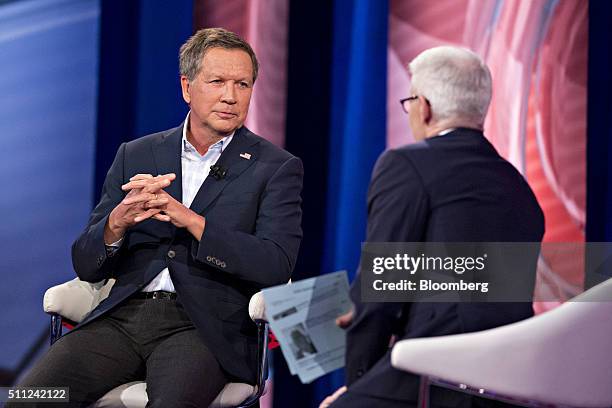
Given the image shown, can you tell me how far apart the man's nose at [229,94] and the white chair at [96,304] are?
27.5 inches

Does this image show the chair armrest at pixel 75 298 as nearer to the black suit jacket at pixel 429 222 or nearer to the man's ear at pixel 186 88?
the man's ear at pixel 186 88

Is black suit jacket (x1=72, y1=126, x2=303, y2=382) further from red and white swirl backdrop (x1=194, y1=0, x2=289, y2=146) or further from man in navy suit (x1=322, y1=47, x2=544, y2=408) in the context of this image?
red and white swirl backdrop (x1=194, y1=0, x2=289, y2=146)

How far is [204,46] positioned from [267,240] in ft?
2.37

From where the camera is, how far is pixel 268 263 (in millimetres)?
2611

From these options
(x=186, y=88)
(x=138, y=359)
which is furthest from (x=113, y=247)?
(x=186, y=88)

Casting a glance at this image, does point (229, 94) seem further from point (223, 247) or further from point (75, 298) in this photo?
point (75, 298)

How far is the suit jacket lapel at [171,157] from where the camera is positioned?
9.16ft

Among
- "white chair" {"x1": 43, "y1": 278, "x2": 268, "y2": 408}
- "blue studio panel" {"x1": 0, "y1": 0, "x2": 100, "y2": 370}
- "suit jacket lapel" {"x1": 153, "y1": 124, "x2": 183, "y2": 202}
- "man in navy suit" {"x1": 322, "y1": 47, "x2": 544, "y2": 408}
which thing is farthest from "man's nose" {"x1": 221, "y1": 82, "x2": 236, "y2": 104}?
"blue studio panel" {"x1": 0, "y1": 0, "x2": 100, "y2": 370}

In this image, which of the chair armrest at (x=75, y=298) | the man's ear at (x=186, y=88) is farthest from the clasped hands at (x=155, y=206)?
the man's ear at (x=186, y=88)

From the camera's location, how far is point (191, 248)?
267cm

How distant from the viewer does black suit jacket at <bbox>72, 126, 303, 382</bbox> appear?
2.58 metres

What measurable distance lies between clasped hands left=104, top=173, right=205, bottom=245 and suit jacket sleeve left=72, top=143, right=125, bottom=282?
15 cm

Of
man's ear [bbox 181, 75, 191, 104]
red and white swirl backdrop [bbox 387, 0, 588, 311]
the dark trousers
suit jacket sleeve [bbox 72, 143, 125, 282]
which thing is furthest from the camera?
red and white swirl backdrop [bbox 387, 0, 588, 311]

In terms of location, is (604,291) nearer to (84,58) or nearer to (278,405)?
(278,405)
